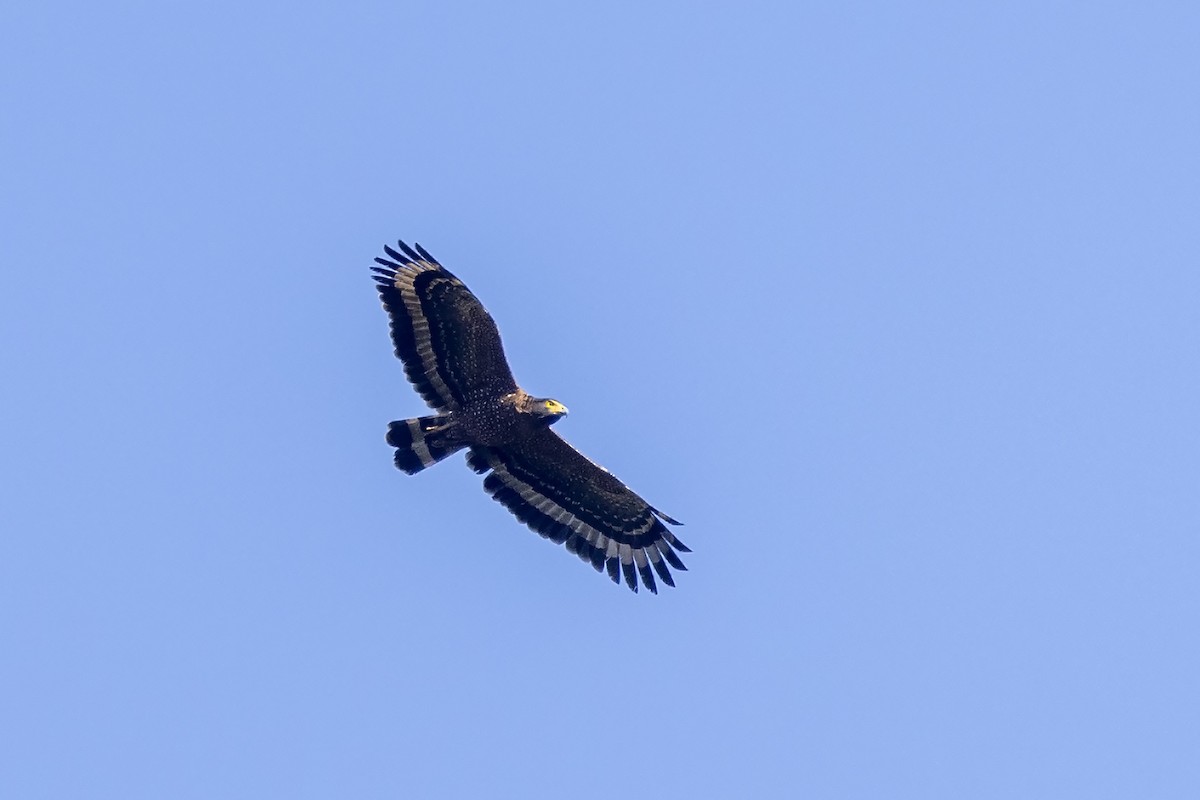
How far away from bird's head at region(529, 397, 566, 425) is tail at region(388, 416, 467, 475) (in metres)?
1.18

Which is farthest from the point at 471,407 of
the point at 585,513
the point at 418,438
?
the point at 585,513

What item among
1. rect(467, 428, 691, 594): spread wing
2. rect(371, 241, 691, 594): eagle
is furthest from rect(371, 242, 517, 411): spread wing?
rect(467, 428, 691, 594): spread wing

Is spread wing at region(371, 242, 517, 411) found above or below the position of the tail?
above

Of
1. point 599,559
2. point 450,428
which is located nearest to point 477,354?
point 450,428

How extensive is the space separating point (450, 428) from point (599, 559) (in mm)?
2996

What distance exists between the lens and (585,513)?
93.2 feet

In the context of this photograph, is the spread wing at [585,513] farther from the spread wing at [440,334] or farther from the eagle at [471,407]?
the spread wing at [440,334]

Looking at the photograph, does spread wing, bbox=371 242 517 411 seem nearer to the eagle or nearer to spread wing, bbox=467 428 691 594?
the eagle

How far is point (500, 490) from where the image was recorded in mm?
28297

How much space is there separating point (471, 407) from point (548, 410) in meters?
1.14

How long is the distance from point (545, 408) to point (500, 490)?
201 centimetres

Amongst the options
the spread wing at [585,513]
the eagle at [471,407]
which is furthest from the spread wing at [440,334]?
the spread wing at [585,513]

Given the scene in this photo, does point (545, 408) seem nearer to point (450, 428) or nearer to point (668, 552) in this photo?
point (450, 428)

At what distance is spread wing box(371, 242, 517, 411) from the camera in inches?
1057
